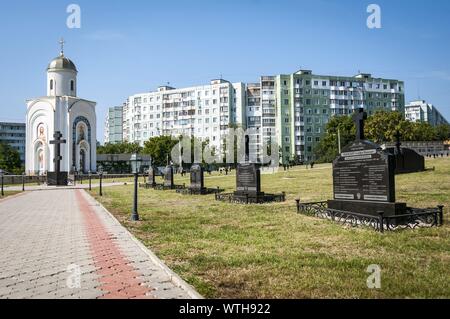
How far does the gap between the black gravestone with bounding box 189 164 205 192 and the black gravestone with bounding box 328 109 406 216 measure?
1401cm

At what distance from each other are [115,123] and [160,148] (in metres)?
71.2

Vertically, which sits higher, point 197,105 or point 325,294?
point 197,105

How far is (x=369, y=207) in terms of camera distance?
1229 cm

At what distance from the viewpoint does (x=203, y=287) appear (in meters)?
6.05

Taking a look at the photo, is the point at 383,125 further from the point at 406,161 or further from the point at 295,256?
the point at 295,256

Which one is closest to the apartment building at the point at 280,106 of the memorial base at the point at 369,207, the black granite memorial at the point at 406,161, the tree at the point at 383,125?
the tree at the point at 383,125

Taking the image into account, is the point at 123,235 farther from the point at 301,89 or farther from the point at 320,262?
the point at 301,89

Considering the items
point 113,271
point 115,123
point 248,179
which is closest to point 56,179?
point 248,179

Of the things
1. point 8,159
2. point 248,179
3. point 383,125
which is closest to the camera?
point 248,179

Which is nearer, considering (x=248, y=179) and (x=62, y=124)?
(x=248, y=179)
